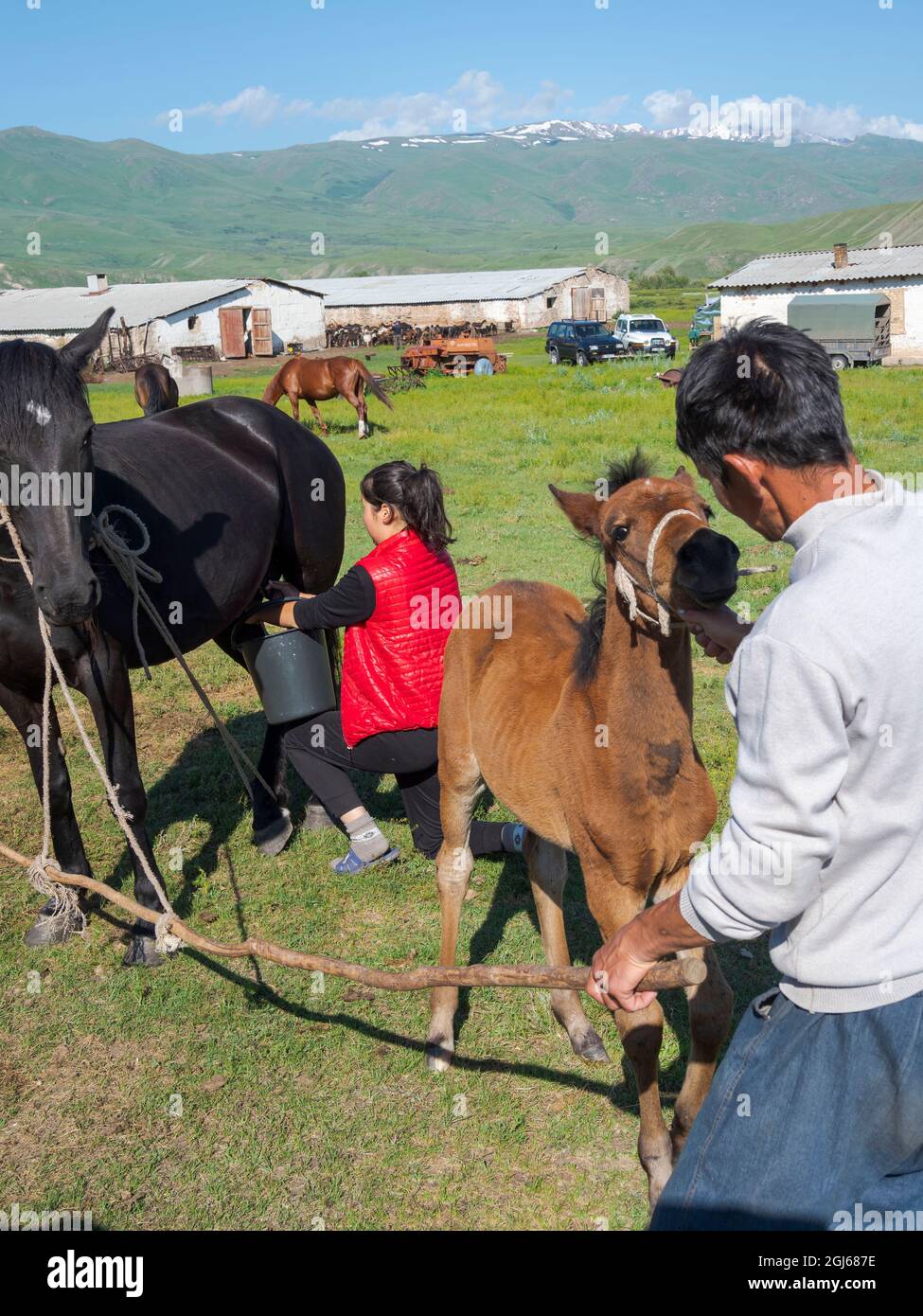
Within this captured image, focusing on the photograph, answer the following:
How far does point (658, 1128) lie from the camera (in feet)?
10.9

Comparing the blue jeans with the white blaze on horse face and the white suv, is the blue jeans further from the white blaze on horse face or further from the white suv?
the white suv

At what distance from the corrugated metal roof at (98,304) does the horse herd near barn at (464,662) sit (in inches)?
1888

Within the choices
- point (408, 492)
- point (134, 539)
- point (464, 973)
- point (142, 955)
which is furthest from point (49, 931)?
point (464, 973)

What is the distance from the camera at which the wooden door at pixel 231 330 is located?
177 ft

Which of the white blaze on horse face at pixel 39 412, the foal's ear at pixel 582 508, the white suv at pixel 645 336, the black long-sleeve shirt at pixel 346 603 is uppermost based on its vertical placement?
the white suv at pixel 645 336

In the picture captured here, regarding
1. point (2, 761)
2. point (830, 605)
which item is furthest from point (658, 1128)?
point (2, 761)

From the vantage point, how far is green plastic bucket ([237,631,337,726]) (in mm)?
5484

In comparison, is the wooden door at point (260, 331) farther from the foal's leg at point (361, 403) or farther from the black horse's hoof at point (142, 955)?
the black horse's hoof at point (142, 955)

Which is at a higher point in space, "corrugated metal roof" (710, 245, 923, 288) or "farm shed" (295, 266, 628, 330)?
"farm shed" (295, 266, 628, 330)

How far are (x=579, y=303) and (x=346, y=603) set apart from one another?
66679 mm

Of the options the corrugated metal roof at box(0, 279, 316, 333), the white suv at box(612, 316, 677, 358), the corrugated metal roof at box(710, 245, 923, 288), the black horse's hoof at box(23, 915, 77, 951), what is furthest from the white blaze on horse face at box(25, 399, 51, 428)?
the corrugated metal roof at box(0, 279, 316, 333)

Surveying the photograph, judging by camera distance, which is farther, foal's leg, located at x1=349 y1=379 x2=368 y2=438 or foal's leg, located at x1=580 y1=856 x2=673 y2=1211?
foal's leg, located at x1=349 y1=379 x2=368 y2=438

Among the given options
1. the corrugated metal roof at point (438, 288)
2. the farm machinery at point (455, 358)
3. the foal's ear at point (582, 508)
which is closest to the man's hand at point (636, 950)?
the foal's ear at point (582, 508)
